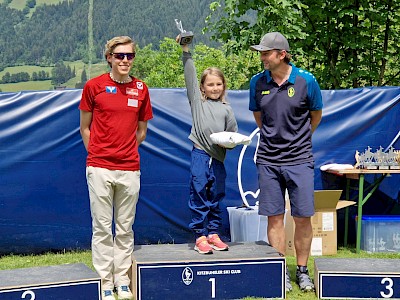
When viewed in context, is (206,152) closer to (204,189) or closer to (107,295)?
(204,189)

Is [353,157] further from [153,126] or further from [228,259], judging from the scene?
[228,259]

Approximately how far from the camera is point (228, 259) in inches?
186

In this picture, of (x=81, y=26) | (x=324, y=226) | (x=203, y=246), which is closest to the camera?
(x=203, y=246)

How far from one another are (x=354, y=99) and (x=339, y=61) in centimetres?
321

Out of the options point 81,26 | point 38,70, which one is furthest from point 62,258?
point 81,26

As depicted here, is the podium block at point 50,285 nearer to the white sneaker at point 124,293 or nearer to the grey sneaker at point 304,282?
the white sneaker at point 124,293

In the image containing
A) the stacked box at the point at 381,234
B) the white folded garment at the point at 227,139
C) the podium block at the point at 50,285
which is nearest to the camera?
the podium block at the point at 50,285

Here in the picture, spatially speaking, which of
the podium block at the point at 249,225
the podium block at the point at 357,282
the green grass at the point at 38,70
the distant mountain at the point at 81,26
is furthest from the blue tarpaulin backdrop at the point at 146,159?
the distant mountain at the point at 81,26

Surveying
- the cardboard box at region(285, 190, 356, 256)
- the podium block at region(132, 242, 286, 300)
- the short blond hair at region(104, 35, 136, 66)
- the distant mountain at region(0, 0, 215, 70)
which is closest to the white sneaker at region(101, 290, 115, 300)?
the podium block at region(132, 242, 286, 300)

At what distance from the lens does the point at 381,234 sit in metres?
6.74

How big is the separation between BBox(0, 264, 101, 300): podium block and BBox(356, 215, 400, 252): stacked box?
320cm

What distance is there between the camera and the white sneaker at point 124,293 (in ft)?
15.8

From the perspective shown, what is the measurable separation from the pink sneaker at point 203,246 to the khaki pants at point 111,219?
483 millimetres

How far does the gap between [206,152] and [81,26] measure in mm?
105184
